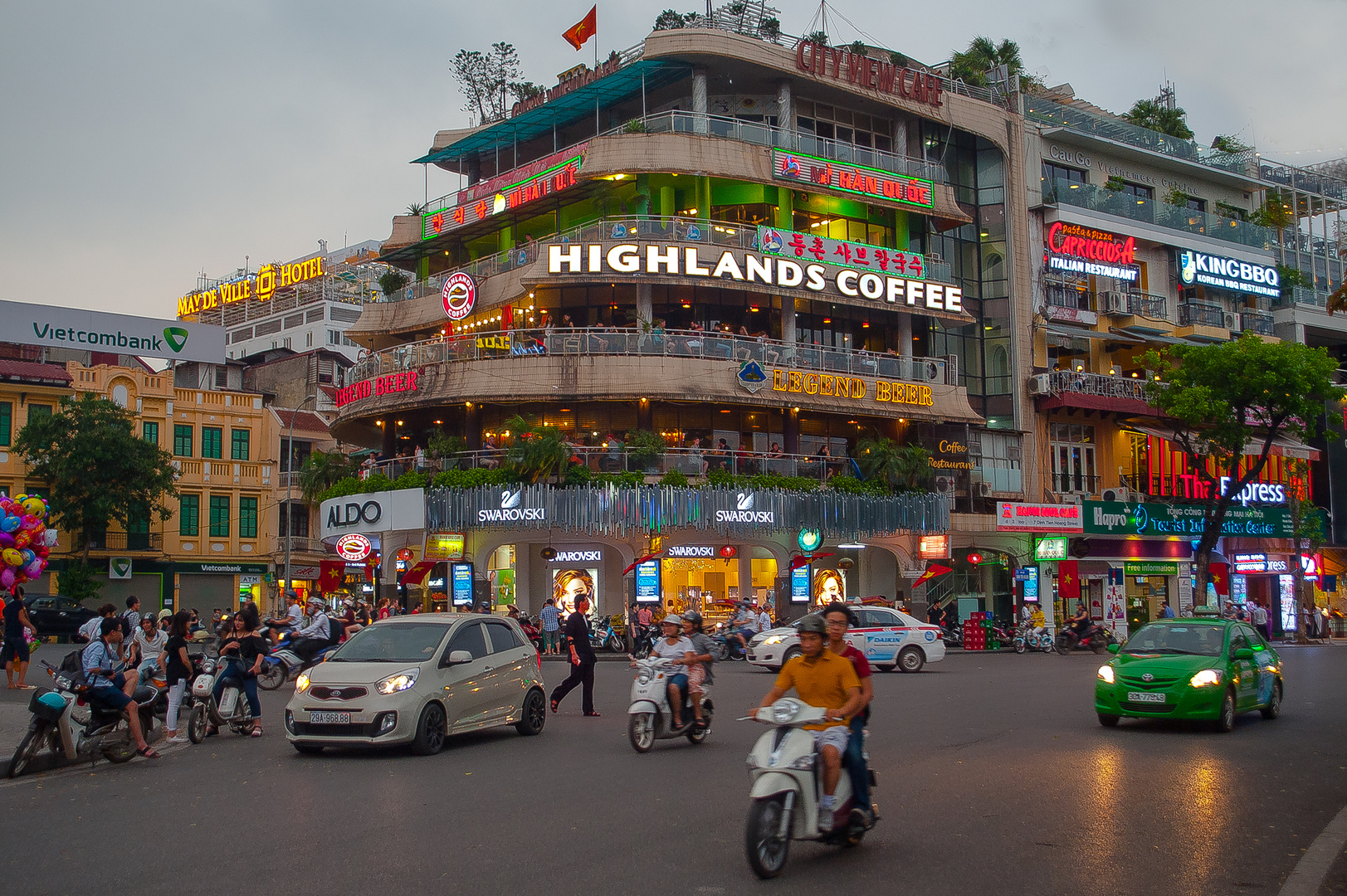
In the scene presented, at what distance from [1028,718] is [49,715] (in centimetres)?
1236

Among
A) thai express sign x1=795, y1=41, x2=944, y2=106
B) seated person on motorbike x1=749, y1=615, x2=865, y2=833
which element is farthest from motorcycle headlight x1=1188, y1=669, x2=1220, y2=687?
thai express sign x1=795, y1=41, x2=944, y2=106

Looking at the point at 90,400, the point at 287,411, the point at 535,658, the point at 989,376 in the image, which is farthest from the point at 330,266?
the point at 535,658

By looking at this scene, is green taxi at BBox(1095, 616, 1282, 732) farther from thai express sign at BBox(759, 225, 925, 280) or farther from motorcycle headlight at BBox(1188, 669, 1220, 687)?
thai express sign at BBox(759, 225, 925, 280)

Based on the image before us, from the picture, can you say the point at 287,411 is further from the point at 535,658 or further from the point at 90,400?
the point at 535,658

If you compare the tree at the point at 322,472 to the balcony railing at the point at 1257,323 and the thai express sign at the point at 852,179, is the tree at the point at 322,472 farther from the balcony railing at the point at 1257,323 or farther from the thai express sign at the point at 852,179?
the balcony railing at the point at 1257,323

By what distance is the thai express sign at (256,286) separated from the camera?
8219 cm

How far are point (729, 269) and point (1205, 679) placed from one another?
26.0 metres

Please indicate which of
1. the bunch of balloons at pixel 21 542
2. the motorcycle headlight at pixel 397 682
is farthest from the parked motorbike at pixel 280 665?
the motorcycle headlight at pixel 397 682

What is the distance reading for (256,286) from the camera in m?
86.2

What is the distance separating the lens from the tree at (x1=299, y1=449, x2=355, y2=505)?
144 ft

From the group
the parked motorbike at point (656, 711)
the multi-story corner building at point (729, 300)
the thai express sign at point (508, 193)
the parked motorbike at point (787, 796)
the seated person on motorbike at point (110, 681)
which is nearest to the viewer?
the parked motorbike at point (787, 796)

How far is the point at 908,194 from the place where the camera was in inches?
1741

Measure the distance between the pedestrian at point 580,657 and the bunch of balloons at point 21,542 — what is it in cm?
988

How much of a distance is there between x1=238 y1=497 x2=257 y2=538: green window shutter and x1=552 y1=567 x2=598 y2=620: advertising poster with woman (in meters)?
23.4
